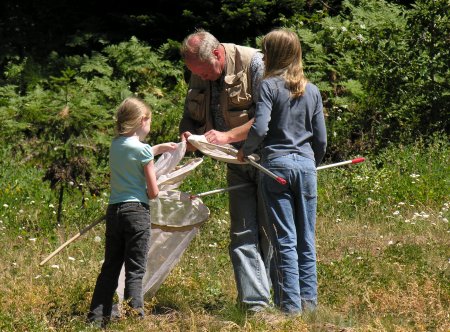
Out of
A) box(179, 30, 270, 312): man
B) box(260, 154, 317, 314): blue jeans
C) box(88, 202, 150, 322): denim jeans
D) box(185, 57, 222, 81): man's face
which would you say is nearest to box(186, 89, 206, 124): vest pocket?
box(179, 30, 270, 312): man

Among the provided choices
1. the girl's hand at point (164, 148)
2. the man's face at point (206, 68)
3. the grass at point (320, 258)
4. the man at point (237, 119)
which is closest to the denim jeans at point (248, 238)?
the man at point (237, 119)

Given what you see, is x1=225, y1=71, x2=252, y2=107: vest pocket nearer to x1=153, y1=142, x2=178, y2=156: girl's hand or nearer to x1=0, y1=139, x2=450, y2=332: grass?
x1=153, y1=142, x2=178, y2=156: girl's hand

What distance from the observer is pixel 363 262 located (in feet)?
23.0

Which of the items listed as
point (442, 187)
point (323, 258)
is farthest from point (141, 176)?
point (442, 187)

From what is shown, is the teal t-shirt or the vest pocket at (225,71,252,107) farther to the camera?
the vest pocket at (225,71,252,107)

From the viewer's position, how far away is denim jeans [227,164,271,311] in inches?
236

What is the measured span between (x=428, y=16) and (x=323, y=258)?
165 inches

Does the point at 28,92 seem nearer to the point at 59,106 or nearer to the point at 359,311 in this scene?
the point at 59,106

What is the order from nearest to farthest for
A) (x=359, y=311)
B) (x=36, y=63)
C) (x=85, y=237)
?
(x=359, y=311), (x=85, y=237), (x=36, y=63)

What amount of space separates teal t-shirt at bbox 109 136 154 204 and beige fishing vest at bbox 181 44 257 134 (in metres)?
0.54

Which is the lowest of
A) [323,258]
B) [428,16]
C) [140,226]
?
[323,258]

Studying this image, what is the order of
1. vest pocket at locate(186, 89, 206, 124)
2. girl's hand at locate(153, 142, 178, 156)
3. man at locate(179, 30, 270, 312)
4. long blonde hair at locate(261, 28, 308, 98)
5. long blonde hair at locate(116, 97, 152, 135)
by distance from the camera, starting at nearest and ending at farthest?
A: long blonde hair at locate(261, 28, 308, 98) < long blonde hair at locate(116, 97, 152, 135) < man at locate(179, 30, 270, 312) < girl's hand at locate(153, 142, 178, 156) < vest pocket at locate(186, 89, 206, 124)

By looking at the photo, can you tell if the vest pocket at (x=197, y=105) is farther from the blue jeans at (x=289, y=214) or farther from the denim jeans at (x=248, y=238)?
the blue jeans at (x=289, y=214)

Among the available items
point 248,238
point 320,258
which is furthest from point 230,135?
point 320,258
